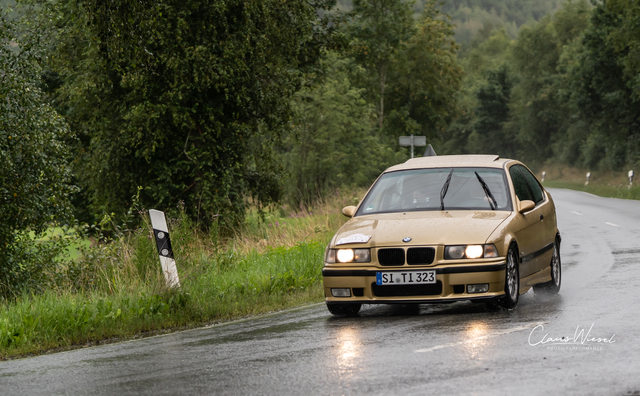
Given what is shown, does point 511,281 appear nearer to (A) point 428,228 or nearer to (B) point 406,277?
(A) point 428,228

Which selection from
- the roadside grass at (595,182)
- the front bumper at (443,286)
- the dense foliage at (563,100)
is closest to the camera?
the front bumper at (443,286)

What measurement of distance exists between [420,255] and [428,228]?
38 cm

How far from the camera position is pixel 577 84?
2363 inches

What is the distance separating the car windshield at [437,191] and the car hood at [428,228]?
0.80 ft

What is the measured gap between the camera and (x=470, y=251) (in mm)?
8461

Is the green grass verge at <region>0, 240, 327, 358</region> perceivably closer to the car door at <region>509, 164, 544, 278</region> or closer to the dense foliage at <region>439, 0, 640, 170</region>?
the car door at <region>509, 164, 544, 278</region>

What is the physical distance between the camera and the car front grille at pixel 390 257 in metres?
8.52

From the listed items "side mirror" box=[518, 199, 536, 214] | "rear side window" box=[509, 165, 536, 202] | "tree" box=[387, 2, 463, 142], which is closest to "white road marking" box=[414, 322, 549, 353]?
"side mirror" box=[518, 199, 536, 214]

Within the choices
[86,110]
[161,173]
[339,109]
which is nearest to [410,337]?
[161,173]

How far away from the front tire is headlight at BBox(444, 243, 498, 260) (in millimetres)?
264

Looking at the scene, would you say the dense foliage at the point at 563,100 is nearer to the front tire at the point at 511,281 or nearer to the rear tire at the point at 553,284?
the rear tire at the point at 553,284

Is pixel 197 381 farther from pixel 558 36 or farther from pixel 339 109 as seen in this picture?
pixel 558 36

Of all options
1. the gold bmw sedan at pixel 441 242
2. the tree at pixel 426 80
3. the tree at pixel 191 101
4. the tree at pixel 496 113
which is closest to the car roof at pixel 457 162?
the gold bmw sedan at pixel 441 242

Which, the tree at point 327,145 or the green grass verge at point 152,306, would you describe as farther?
the tree at point 327,145
